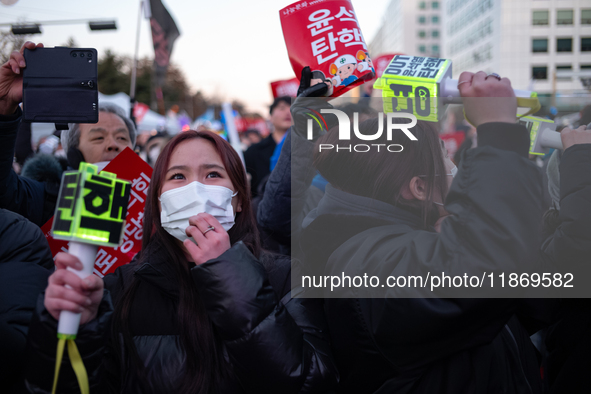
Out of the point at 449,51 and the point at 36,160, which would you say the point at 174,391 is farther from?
the point at 449,51

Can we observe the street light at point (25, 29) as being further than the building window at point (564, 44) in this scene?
No

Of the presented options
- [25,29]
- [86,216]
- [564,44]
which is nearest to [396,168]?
[86,216]

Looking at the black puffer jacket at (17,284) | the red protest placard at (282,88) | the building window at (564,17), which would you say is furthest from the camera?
the building window at (564,17)

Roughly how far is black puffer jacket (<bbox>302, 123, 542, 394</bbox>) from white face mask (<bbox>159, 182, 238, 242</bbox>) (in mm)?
388

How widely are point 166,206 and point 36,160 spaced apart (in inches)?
59.8

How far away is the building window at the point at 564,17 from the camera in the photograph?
34066 millimetres

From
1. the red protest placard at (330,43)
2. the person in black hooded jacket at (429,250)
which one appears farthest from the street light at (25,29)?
the person in black hooded jacket at (429,250)

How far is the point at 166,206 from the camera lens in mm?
1695

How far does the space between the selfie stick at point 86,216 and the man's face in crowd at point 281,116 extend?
4.66 m

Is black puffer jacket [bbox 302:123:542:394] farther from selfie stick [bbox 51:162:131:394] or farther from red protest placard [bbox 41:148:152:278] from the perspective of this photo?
red protest placard [bbox 41:148:152:278]

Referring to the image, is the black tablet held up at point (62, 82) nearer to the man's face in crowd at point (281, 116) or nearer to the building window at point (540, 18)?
the man's face in crowd at point (281, 116)

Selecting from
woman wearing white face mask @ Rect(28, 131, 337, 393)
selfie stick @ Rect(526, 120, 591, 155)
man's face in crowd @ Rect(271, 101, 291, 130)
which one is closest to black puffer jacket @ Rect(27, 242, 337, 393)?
woman wearing white face mask @ Rect(28, 131, 337, 393)

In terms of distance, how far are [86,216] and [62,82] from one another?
2.88 ft

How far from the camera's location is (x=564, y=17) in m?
35.7
